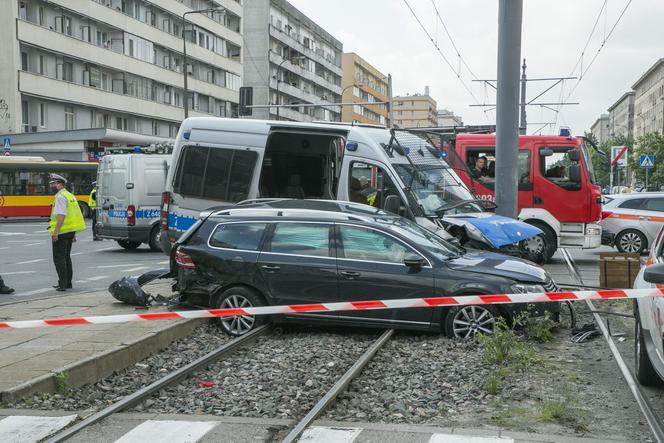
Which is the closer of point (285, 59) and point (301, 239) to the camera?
point (301, 239)

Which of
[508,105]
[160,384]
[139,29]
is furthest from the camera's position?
[139,29]

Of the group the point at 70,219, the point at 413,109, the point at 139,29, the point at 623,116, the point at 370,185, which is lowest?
the point at 70,219

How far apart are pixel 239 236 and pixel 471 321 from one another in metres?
2.96

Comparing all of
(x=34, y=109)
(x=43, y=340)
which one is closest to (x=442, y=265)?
(x=43, y=340)

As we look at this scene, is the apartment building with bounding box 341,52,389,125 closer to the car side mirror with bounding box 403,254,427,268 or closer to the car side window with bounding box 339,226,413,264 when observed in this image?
the car side window with bounding box 339,226,413,264

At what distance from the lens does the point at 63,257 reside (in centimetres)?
1335

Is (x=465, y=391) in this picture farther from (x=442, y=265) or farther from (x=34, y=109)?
(x=34, y=109)

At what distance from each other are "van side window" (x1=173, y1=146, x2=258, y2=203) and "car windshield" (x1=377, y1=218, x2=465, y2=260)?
3632mm

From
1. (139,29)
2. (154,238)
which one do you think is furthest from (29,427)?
(139,29)

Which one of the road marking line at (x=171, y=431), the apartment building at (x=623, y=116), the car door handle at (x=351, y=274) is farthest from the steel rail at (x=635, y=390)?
the apartment building at (x=623, y=116)

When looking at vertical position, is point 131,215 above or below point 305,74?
below

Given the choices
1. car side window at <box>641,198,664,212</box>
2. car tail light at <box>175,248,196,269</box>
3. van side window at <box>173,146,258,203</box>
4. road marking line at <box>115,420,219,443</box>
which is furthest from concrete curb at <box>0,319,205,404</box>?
car side window at <box>641,198,664,212</box>

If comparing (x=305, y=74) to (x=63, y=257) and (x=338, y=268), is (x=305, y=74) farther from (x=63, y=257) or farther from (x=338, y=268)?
(x=338, y=268)

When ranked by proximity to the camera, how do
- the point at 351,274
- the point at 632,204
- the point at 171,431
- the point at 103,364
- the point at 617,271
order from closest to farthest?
1. the point at 171,431
2. the point at 103,364
3. the point at 351,274
4. the point at 617,271
5. the point at 632,204
